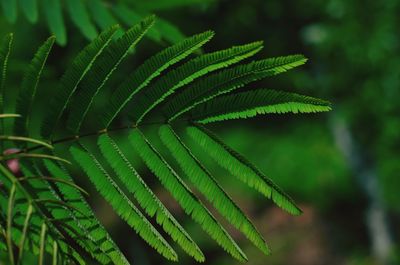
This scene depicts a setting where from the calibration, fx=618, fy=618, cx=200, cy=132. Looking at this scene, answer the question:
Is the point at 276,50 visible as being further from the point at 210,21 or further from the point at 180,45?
the point at 180,45

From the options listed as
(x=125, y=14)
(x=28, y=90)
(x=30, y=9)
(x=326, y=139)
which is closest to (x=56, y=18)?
(x=30, y=9)

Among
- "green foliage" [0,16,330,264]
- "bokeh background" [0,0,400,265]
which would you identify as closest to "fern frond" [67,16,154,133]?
"green foliage" [0,16,330,264]

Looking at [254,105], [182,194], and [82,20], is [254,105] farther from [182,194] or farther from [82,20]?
[82,20]

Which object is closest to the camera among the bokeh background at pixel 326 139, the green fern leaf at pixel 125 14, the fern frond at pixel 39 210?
the fern frond at pixel 39 210

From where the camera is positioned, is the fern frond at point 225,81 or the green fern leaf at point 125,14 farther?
the green fern leaf at point 125,14

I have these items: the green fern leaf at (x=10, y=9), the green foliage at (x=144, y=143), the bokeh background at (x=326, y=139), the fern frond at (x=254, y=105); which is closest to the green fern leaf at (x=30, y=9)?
the green fern leaf at (x=10, y=9)

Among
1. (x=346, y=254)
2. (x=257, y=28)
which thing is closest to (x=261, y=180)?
(x=257, y=28)

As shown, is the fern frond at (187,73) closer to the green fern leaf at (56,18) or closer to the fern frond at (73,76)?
the fern frond at (73,76)
